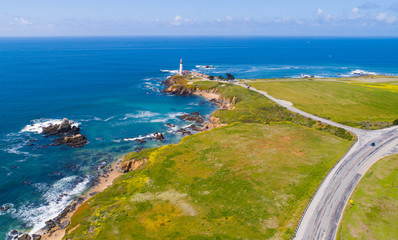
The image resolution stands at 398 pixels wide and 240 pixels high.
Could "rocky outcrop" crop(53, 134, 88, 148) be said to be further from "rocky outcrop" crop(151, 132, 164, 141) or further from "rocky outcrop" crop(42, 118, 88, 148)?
"rocky outcrop" crop(151, 132, 164, 141)

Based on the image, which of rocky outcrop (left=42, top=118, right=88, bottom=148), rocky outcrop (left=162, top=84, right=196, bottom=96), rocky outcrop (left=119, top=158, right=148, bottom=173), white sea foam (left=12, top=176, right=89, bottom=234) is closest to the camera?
white sea foam (left=12, top=176, right=89, bottom=234)

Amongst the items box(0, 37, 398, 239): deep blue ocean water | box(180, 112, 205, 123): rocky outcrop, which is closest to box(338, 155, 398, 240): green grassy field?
box(0, 37, 398, 239): deep blue ocean water

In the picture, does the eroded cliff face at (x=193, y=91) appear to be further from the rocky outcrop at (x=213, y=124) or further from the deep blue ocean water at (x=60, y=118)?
the rocky outcrop at (x=213, y=124)

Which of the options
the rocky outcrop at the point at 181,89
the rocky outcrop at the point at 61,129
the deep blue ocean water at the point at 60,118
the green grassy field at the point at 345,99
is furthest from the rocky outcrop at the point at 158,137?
the rocky outcrop at the point at 181,89

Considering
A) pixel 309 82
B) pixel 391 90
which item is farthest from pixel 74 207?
pixel 391 90

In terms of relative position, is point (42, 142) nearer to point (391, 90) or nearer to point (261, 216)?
point (261, 216)

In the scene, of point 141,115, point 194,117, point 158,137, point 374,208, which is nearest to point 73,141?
point 158,137
